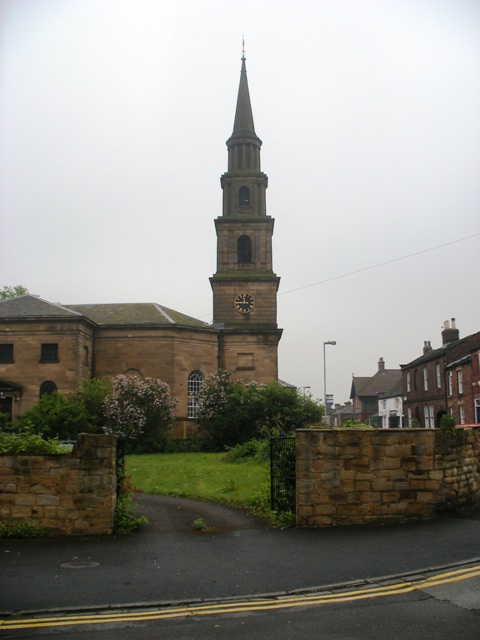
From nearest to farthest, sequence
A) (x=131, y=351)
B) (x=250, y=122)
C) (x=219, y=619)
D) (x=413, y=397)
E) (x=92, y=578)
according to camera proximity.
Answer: (x=219, y=619), (x=92, y=578), (x=131, y=351), (x=250, y=122), (x=413, y=397)

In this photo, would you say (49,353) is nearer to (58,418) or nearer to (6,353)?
(6,353)

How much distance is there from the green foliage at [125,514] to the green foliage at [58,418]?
2079 centimetres

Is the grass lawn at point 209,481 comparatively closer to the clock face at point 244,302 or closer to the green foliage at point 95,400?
the green foliage at point 95,400

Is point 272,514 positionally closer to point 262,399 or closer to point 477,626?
point 477,626

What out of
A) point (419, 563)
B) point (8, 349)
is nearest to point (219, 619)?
point (419, 563)

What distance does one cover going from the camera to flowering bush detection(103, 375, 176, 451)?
115ft

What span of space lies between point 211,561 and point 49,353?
102ft

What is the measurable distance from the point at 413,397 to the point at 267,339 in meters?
16.3

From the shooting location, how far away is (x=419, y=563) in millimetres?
9102

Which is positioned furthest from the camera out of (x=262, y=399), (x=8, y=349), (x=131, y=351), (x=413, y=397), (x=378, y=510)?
(x=413, y=397)

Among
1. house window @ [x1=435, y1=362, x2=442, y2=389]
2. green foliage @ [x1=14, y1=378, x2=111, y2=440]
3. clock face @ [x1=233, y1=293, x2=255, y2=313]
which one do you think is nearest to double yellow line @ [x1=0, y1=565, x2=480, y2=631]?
green foliage @ [x1=14, y1=378, x2=111, y2=440]

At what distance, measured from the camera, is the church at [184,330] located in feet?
126

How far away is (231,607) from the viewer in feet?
24.3

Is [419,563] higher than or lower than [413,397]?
lower
